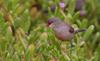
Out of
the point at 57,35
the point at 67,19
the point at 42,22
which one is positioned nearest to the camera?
the point at 57,35

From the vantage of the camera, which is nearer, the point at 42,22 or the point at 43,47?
the point at 43,47

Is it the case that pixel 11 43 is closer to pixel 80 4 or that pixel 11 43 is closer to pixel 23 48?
pixel 23 48

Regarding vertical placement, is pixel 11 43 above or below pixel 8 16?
below

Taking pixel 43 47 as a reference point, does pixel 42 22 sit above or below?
above

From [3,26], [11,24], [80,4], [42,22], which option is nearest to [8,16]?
[11,24]

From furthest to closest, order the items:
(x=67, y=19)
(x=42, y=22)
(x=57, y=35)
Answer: (x=42, y=22), (x=67, y=19), (x=57, y=35)

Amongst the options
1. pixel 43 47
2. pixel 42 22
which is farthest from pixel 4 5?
pixel 43 47

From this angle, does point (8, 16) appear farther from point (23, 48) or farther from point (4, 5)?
point (23, 48)

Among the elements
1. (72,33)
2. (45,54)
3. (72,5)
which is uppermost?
(72,5)

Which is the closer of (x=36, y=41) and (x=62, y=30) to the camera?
(x=62, y=30)
